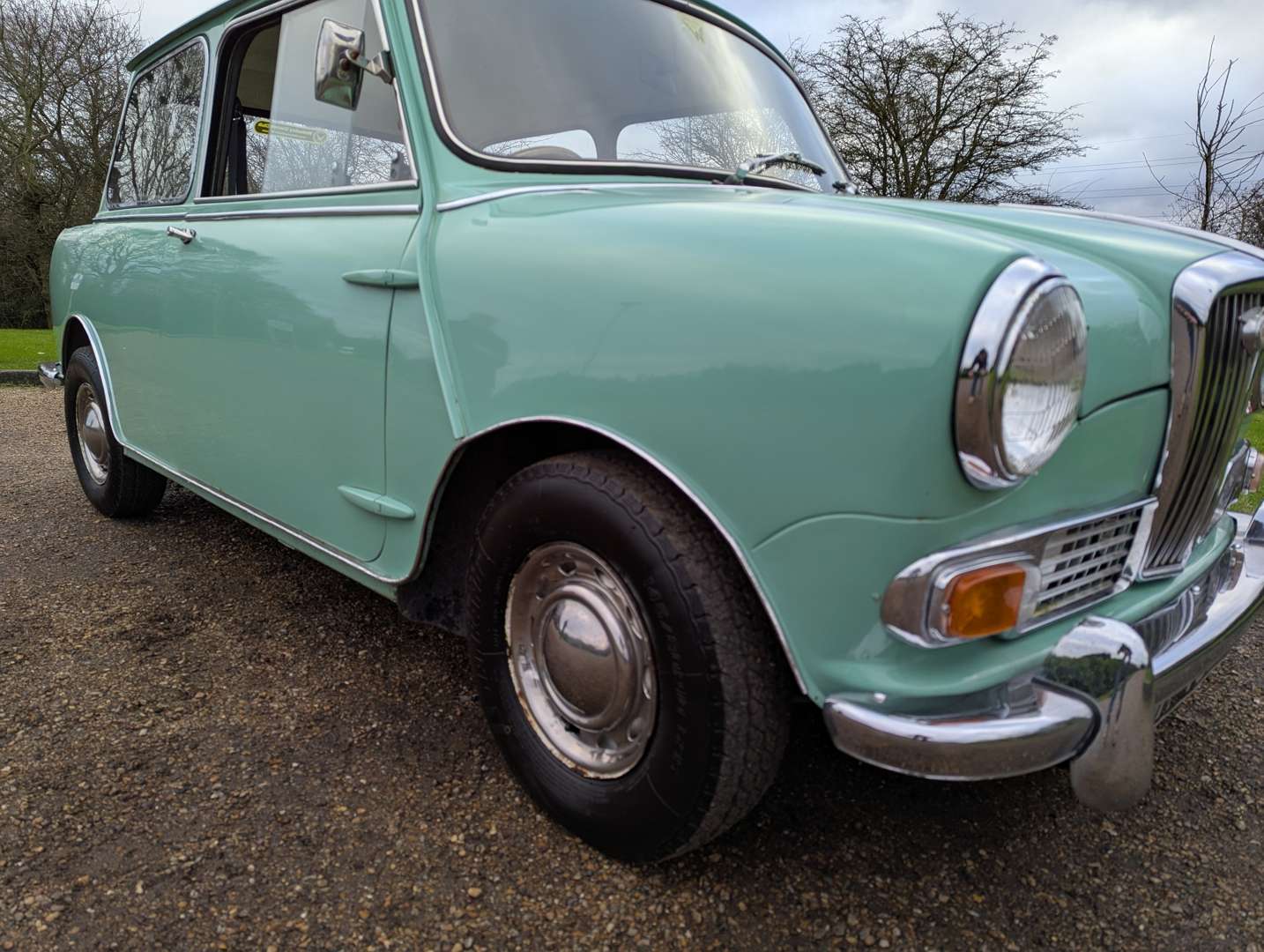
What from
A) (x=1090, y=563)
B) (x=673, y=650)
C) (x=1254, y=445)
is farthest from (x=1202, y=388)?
(x=1254, y=445)

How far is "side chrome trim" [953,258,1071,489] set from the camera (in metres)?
1.21

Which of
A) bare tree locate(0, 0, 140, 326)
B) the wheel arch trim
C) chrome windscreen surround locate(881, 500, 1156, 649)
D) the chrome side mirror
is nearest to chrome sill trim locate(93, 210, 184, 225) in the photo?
the wheel arch trim

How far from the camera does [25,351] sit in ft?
40.2

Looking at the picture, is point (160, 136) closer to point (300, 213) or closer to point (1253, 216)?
point (300, 213)

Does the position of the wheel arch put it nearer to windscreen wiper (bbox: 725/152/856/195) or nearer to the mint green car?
the mint green car

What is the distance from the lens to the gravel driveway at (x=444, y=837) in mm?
1640

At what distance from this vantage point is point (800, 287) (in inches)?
53.7

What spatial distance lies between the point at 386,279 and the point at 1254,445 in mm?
3814

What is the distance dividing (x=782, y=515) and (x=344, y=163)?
1.61 m

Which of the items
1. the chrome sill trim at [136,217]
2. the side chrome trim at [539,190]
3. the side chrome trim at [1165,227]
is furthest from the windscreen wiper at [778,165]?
the chrome sill trim at [136,217]

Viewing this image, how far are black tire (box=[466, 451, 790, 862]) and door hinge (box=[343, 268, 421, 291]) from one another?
0.52 meters

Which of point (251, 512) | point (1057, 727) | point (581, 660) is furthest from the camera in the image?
point (251, 512)

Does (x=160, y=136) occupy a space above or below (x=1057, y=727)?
above

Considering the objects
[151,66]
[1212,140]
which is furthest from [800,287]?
[1212,140]
